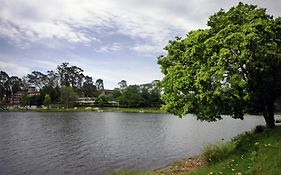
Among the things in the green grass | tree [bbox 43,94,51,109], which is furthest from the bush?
tree [bbox 43,94,51,109]

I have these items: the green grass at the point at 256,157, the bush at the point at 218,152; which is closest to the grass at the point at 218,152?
the bush at the point at 218,152

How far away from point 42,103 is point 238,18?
180602 millimetres

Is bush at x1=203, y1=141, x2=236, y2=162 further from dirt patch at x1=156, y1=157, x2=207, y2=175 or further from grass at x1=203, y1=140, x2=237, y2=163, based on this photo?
dirt patch at x1=156, y1=157, x2=207, y2=175

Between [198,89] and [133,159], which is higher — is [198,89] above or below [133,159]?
above

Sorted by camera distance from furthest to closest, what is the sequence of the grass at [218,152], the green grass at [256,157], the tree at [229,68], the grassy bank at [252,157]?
the grass at [218,152], the tree at [229,68], the grassy bank at [252,157], the green grass at [256,157]

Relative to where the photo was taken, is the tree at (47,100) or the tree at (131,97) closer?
the tree at (47,100)

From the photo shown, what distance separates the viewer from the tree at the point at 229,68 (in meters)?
22.5

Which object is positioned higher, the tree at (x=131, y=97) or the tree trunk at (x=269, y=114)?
the tree at (x=131, y=97)

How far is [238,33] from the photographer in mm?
22172

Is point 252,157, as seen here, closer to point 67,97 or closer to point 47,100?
point 47,100

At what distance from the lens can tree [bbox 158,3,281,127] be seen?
885 inches

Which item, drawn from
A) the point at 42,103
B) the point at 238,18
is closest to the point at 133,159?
the point at 238,18

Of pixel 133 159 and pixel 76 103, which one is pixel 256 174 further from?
pixel 76 103

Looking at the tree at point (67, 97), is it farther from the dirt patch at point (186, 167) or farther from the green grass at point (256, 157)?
the green grass at point (256, 157)
